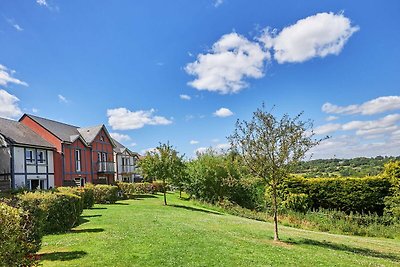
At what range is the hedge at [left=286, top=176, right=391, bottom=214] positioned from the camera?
23906 mm

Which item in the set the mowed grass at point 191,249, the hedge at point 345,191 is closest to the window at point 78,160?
the hedge at point 345,191

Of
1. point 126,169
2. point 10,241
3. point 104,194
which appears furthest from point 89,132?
point 10,241

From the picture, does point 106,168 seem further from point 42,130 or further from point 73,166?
point 42,130

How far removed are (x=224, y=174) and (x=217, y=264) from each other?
24444 millimetres

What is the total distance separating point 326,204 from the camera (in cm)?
2539

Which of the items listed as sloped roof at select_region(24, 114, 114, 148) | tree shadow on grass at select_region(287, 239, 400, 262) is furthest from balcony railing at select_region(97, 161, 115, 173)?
tree shadow on grass at select_region(287, 239, 400, 262)

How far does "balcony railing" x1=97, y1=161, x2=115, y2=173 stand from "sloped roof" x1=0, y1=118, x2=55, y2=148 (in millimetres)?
9259

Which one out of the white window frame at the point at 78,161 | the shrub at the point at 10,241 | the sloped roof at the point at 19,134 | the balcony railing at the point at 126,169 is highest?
the sloped roof at the point at 19,134

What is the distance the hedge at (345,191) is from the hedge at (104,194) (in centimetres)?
1478

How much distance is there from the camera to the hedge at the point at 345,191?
23906mm

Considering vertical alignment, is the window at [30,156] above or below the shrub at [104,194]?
above

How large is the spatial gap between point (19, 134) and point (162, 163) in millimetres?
14621

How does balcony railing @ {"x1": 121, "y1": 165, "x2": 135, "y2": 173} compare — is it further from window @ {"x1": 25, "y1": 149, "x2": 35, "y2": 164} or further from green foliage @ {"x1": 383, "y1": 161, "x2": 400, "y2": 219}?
green foliage @ {"x1": 383, "y1": 161, "x2": 400, "y2": 219}

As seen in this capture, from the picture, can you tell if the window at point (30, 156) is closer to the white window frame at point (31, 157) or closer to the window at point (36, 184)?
the white window frame at point (31, 157)
